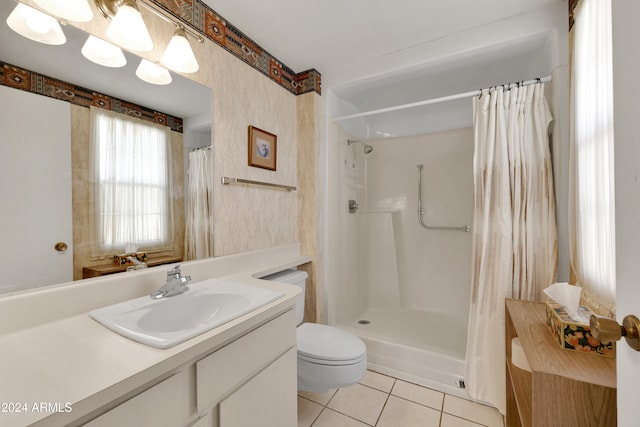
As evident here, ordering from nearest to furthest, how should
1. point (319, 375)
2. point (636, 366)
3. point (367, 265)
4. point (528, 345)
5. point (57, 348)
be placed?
1. point (636, 366)
2. point (57, 348)
3. point (528, 345)
4. point (319, 375)
5. point (367, 265)

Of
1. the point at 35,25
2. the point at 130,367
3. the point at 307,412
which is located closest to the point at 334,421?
the point at 307,412

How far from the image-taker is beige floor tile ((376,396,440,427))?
142 cm

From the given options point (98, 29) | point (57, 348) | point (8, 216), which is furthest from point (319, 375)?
point (98, 29)

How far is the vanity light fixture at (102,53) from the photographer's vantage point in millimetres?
1016

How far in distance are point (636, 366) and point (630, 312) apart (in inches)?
3.4

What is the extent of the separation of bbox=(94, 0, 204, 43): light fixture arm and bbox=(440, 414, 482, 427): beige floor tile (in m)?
2.38

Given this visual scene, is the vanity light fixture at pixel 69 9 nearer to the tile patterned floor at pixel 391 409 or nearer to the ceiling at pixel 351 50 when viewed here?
the ceiling at pixel 351 50

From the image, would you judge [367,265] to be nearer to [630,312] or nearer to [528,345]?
[528,345]

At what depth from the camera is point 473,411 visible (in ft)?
4.93

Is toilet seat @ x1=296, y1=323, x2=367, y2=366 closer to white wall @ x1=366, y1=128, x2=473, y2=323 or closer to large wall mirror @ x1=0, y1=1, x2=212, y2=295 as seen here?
large wall mirror @ x1=0, y1=1, x2=212, y2=295

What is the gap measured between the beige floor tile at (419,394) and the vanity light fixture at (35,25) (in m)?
2.40

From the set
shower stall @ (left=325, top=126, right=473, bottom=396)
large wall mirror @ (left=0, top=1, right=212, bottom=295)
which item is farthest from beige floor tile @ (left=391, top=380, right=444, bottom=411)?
large wall mirror @ (left=0, top=1, right=212, bottom=295)

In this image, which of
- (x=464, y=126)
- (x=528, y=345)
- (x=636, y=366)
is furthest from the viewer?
(x=464, y=126)

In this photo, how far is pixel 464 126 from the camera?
8.03 ft
